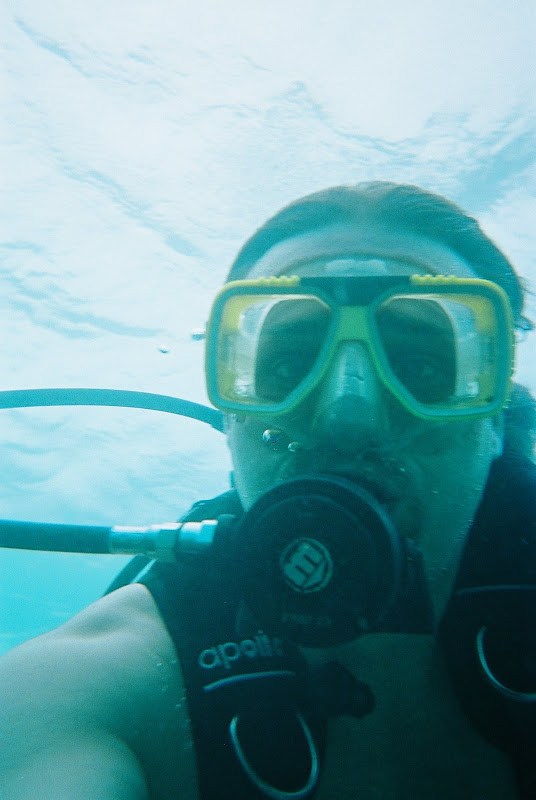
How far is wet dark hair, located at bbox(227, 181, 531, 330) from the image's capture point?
326 centimetres

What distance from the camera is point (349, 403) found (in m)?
2.28

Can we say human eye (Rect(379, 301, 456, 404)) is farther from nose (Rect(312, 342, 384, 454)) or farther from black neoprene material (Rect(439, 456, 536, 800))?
black neoprene material (Rect(439, 456, 536, 800))

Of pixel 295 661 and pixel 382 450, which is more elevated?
pixel 382 450

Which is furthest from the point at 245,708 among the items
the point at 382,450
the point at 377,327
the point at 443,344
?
the point at 443,344

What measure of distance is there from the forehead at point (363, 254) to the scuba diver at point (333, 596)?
17mm

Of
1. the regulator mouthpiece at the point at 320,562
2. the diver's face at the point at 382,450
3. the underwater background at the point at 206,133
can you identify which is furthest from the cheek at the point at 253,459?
the underwater background at the point at 206,133

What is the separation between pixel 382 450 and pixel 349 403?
0.92 ft

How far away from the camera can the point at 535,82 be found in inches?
345

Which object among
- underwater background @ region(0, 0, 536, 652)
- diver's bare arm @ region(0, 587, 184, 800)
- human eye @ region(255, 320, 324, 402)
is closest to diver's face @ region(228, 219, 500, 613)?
A: human eye @ region(255, 320, 324, 402)

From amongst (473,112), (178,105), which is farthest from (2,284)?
(473,112)

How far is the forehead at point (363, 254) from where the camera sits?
9.45 ft

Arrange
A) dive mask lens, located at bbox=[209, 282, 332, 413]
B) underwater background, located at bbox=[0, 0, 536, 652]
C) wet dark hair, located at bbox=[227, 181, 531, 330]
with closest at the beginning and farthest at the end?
1. dive mask lens, located at bbox=[209, 282, 332, 413]
2. wet dark hair, located at bbox=[227, 181, 531, 330]
3. underwater background, located at bbox=[0, 0, 536, 652]

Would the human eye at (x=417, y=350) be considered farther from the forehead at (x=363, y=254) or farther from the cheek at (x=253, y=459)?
the cheek at (x=253, y=459)

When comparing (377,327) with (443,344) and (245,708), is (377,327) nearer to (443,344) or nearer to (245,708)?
(443,344)
